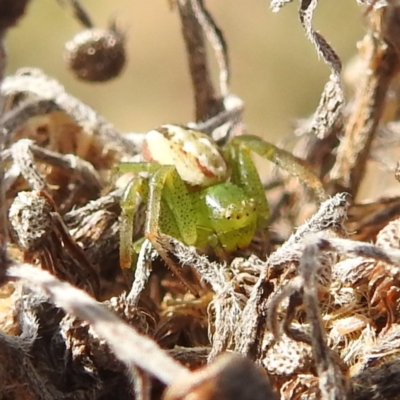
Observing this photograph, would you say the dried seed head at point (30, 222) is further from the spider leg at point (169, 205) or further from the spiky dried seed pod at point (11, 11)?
the spiky dried seed pod at point (11, 11)

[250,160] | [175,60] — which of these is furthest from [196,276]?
[175,60]

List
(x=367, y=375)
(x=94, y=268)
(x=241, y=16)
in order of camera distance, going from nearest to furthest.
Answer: (x=367, y=375) → (x=94, y=268) → (x=241, y=16)

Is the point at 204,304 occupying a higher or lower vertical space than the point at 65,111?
lower

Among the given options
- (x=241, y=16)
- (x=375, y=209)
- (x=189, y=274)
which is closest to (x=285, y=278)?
(x=189, y=274)

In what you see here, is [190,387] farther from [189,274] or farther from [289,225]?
[289,225]

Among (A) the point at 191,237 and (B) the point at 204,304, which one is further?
(A) the point at 191,237

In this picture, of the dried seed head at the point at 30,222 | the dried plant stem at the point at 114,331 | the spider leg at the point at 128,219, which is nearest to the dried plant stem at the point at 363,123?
the spider leg at the point at 128,219

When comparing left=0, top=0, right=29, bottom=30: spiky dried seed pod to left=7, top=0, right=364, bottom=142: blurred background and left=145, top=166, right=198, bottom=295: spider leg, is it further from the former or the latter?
left=7, top=0, right=364, bottom=142: blurred background
